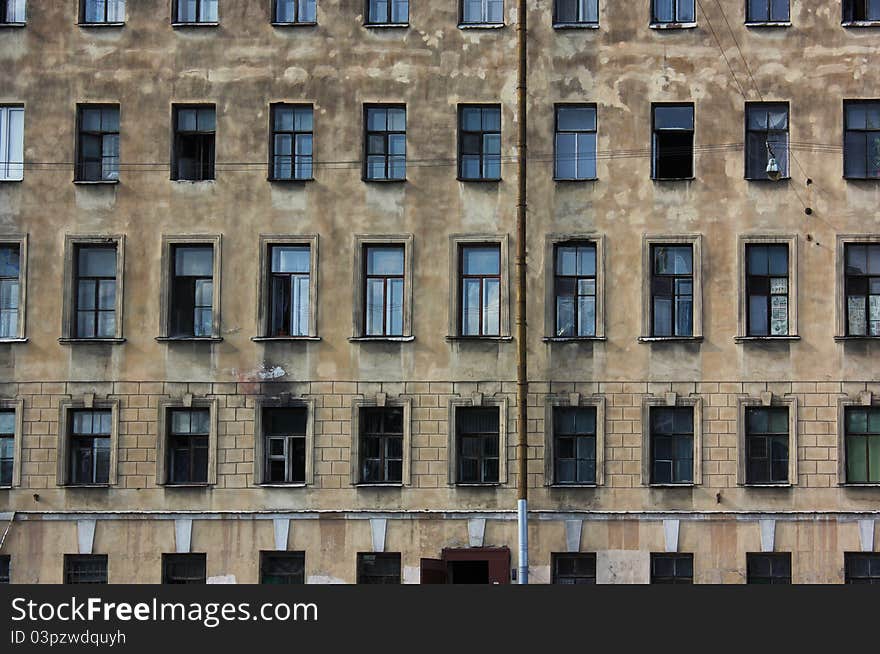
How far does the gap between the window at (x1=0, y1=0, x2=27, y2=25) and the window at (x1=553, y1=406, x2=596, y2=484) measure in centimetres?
1533

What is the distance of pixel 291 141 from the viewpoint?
142 feet

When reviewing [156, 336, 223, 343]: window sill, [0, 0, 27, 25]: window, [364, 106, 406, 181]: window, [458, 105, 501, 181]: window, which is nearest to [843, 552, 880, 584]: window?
[458, 105, 501, 181]: window

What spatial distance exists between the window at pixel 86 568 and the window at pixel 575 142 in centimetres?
1337

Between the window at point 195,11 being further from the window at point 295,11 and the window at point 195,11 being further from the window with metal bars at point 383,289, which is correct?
the window with metal bars at point 383,289

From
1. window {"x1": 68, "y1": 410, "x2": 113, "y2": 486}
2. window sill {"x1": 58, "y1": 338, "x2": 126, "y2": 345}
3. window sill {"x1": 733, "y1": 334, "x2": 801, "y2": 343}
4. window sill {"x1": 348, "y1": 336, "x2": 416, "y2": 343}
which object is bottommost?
window {"x1": 68, "y1": 410, "x2": 113, "y2": 486}

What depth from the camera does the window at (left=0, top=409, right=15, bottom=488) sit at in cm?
4281

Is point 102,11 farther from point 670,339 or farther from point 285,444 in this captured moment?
point 670,339

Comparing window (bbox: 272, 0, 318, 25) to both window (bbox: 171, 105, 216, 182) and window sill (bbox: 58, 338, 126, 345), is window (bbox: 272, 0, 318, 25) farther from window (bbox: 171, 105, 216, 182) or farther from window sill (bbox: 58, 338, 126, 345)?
window sill (bbox: 58, 338, 126, 345)

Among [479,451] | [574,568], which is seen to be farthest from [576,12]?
[574,568]

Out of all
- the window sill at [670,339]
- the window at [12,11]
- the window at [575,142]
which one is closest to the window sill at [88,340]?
the window at [12,11]

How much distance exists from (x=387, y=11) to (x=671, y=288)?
9.06m

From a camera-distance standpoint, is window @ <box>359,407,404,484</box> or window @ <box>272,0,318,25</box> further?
window @ <box>272,0,318,25</box>

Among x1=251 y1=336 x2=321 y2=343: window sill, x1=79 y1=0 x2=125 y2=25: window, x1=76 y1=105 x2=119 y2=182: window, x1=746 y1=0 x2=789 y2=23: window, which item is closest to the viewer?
x1=251 y1=336 x2=321 y2=343: window sill

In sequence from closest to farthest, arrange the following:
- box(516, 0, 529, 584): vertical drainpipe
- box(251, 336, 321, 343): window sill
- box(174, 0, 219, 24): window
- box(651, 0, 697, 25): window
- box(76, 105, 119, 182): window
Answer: box(516, 0, 529, 584): vertical drainpipe < box(251, 336, 321, 343): window sill < box(651, 0, 697, 25): window < box(76, 105, 119, 182): window < box(174, 0, 219, 24): window
